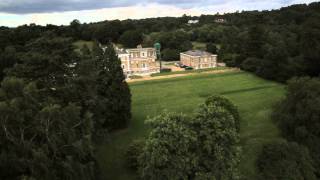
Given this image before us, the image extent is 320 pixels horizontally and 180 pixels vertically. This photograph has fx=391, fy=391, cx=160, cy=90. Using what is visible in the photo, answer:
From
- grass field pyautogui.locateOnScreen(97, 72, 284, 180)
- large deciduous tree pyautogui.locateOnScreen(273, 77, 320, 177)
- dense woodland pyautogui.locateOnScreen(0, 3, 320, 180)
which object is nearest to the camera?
dense woodland pyautogui.locateOnScreen(0, 3, 320, 180)

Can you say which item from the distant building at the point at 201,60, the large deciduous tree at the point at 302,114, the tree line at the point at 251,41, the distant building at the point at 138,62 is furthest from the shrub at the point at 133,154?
the distant building at the point at 201,60

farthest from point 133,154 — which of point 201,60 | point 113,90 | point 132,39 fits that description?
point 132,39

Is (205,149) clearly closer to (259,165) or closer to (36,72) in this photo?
(259,165)

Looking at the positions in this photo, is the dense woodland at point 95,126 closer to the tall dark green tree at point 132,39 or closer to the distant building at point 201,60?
the distant building at point 201,60

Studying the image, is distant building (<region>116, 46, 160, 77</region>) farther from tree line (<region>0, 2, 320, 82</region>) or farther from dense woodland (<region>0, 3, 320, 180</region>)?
dense woodland (<region>0, 3, 320, 180</region>)

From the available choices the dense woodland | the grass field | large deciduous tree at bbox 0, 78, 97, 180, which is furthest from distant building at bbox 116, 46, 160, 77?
large deciduous tree at bbox 0, 78, 97, 180

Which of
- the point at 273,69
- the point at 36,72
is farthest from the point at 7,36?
the point at 273,69
